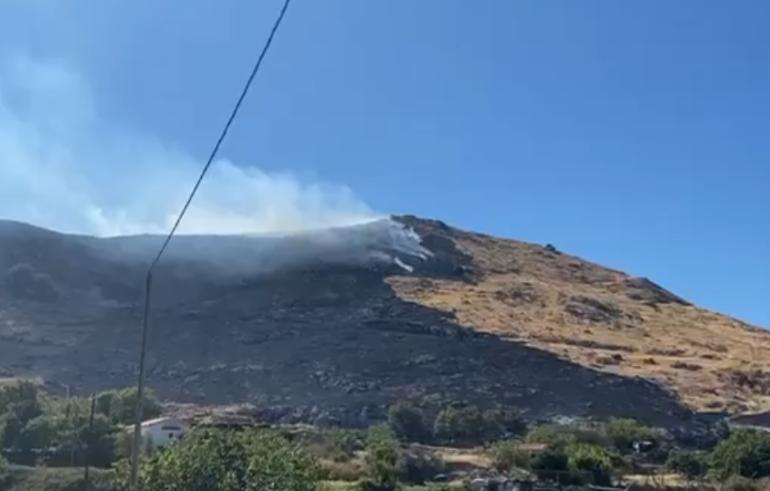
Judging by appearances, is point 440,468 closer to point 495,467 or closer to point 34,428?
point 495,467

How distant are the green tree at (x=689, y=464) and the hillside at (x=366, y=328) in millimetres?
17239

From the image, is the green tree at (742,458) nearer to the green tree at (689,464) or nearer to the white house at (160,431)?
the green tree at (689,464)

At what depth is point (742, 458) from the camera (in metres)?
51.8

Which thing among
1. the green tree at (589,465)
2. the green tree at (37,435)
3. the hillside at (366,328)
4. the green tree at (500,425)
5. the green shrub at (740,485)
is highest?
the hillside at (366,328)

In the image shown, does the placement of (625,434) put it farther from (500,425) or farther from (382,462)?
(382,462)

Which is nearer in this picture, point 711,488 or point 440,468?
point 711,488

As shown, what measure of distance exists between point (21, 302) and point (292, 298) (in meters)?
23.3

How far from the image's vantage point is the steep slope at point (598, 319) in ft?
278

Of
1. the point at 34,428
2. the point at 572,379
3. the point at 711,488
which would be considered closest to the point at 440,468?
the point at 711,488

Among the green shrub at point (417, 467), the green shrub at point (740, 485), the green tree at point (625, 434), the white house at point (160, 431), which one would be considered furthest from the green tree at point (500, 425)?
the green shrub at point (740, 485)

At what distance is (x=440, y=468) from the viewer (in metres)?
53.7

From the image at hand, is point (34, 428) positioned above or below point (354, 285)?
below

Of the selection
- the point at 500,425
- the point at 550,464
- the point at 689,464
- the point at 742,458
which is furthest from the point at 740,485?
the point at 500,425

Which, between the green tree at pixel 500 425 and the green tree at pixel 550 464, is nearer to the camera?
the green tree at pixel 550 464
